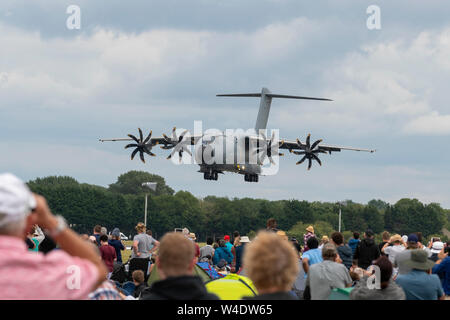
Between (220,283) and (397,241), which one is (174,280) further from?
(397,241)

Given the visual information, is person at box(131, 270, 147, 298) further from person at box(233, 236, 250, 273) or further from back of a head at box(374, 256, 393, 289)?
back of a head at box(374, 256, 393, 289)

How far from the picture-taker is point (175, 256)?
13.8 feet

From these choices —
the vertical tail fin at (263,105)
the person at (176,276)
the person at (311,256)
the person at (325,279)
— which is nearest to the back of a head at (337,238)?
the person at (311,256)

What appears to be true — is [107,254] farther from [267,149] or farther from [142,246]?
[267,149]

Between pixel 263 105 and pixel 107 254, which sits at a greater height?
pixel 263 105

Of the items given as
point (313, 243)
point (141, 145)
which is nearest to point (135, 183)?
point (141, 145)

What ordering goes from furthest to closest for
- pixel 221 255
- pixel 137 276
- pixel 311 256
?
1. pixel 221 255
2. pixel 137 276
3. pixel 311 256

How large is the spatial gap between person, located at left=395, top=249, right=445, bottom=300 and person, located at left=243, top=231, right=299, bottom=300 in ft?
11.5

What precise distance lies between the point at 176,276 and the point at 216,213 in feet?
208

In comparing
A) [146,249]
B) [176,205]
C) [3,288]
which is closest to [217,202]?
[176,205]

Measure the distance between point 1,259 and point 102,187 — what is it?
88.3 metres

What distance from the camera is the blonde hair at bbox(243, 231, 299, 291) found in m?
3.99

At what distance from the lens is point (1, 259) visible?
319 centimetres
